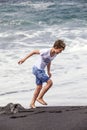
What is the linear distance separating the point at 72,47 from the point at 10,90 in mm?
5085

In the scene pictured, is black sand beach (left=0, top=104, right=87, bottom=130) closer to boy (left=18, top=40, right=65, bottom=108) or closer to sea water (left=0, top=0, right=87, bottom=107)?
boy (left=18, top=40, right=65, bottom=108)

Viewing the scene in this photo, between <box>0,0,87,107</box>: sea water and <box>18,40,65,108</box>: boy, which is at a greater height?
<box>18,40,65,108</box>: boy

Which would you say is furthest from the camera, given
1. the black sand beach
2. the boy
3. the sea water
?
the sea water

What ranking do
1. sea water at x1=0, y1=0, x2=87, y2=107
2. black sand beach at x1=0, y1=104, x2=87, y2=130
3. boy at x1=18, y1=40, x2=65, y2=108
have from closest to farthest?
1. black sand beach at x1=0, y1=104, x2=87, y2=130
2. boy at x1=18, y1=40, x2=65, y2=108
3. sea water at x1=0, y1=0, x2=87, y2=107

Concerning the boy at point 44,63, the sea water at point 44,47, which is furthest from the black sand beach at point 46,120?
the sea water at point 44,47

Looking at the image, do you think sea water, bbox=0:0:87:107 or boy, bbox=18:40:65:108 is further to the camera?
sea water, bbox=0:0:87:107

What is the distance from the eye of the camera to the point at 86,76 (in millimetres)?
9734

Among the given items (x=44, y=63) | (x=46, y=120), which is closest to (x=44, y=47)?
(x=44, y=63)

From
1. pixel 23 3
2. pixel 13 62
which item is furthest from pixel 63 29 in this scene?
pixel 23 3

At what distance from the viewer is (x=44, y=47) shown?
1373 centimetres

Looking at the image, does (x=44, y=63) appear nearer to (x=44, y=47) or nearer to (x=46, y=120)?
(x=46, y=120)

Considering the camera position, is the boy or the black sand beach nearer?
the black sand beach

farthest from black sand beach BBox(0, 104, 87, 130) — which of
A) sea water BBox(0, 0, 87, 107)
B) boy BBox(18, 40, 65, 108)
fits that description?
sea water BBox(0, 0, 87, 107)

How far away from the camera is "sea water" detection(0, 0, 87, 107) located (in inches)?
336
